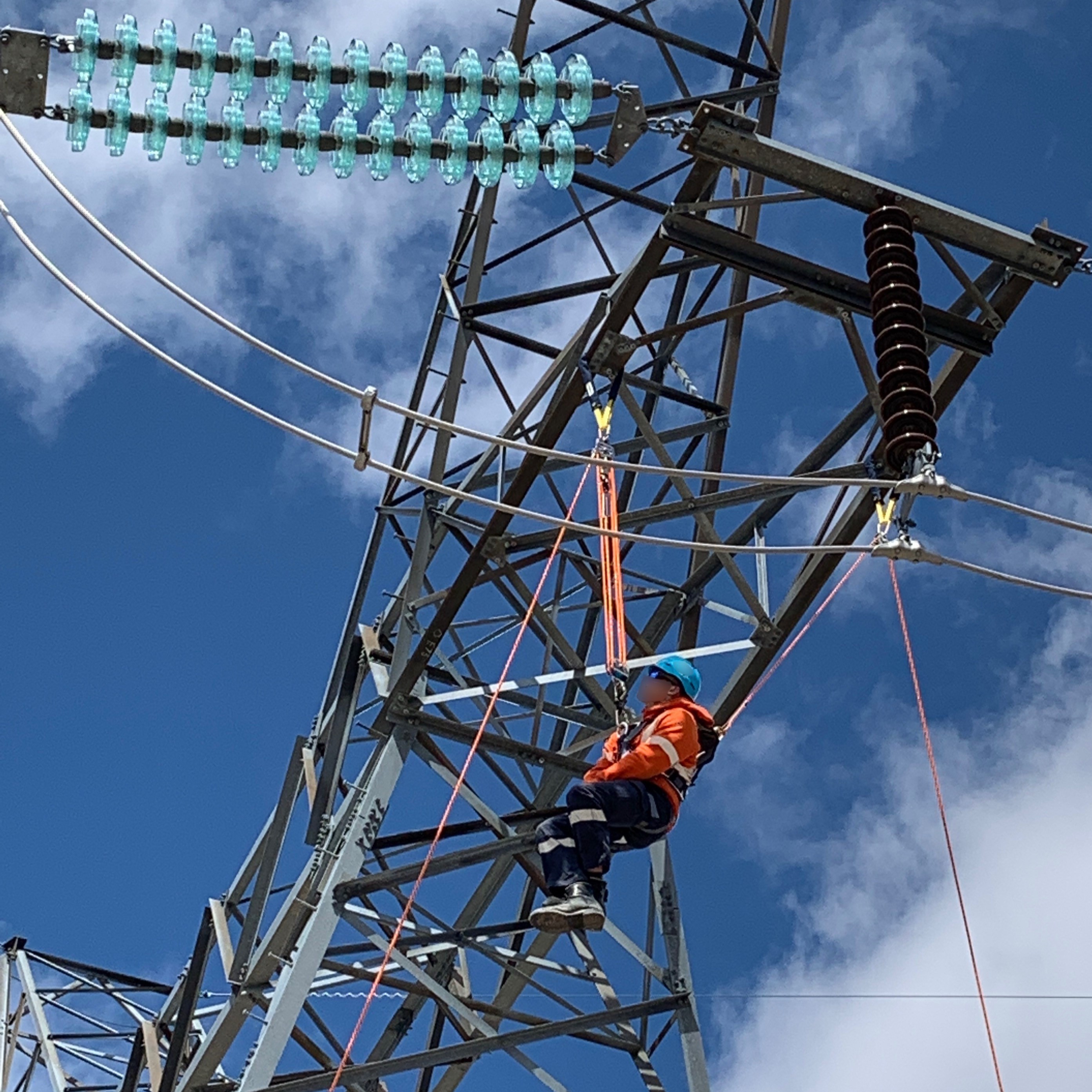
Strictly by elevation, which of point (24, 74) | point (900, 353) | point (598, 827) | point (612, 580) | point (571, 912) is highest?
point (24, 74)

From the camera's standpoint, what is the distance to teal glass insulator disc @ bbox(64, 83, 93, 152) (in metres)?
10.9

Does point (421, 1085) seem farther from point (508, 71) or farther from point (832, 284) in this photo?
point (508, 71)

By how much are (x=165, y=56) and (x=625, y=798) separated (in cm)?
506

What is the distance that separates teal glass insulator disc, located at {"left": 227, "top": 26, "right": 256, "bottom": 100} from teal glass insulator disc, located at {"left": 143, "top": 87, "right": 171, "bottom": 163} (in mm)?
392

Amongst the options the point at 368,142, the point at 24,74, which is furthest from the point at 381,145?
the point at 24,74

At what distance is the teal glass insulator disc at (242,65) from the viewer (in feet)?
35.9

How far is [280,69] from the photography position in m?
11.0

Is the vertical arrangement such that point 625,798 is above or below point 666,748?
below

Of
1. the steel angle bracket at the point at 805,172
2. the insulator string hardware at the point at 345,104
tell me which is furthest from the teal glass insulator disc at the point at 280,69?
the steel angle bracket at the point at 805,172

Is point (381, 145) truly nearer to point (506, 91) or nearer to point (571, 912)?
point (506, 91)

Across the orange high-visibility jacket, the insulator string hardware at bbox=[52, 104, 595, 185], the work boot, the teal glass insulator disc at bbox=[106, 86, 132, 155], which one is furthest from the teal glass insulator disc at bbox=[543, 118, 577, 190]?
the work boot

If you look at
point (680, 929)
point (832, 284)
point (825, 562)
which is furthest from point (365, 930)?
point (832, 284)

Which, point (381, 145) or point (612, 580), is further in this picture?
point (612, 580)

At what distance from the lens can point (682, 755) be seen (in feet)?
38.5
